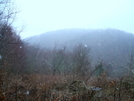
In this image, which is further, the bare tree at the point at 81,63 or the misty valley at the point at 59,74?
the bare tree at the point at 81,63

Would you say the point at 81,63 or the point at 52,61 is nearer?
the point at 81,63

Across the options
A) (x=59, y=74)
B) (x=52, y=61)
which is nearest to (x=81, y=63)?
(x=59, y=74)

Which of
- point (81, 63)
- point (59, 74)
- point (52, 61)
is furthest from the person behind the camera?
point (52, 61)

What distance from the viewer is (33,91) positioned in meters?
4.38

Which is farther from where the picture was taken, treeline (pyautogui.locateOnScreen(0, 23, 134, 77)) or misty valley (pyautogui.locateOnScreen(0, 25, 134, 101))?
treeline (pyautogui.locateOnScreen(0, 23, 134, 77))

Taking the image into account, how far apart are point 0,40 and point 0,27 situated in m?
0.79

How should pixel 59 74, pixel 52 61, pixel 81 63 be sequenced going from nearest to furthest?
pixel 81 63 → pixel 59 74 → pixel 52 61

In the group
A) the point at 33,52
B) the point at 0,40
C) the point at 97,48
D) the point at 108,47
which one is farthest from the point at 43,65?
the point at 108,47

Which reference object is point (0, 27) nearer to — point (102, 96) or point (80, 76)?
point (80, 76)

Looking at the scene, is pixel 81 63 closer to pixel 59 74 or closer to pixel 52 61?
pixel 59 74

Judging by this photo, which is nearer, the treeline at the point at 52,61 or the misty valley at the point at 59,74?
the misty valley at the point at 59,74

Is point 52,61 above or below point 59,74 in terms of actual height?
above

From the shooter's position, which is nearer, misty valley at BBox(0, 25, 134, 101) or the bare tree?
misty valley at BBox(0, 25, 134, 101)

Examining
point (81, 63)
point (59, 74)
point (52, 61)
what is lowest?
point (59, 74)
